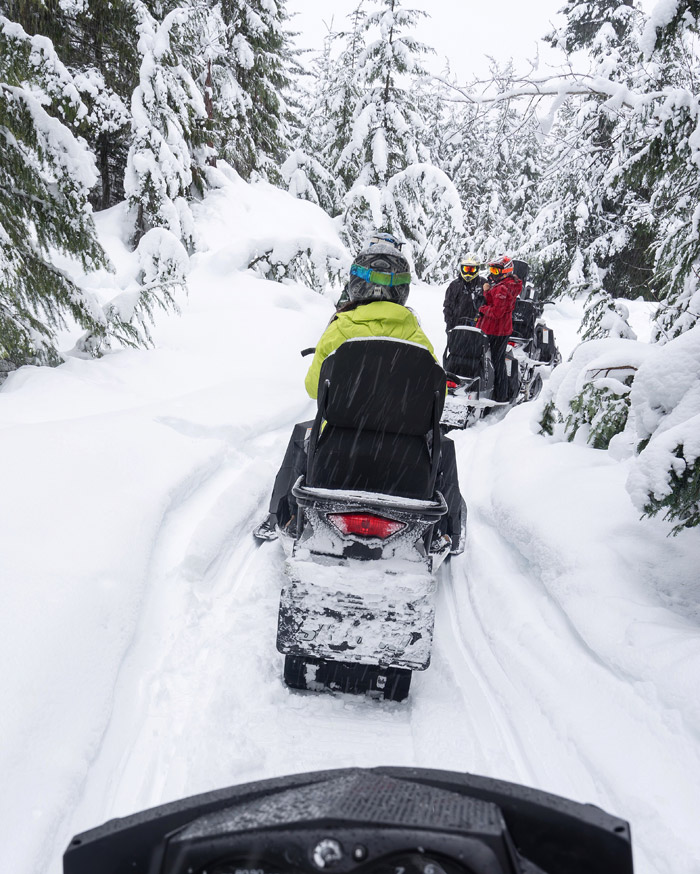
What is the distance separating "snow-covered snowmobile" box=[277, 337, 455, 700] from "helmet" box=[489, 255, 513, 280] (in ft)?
19.6

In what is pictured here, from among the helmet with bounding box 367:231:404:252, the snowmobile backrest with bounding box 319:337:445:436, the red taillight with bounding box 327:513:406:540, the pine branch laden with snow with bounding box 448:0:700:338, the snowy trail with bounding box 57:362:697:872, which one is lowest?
the snowy trail with bounding box 57:362:697:872

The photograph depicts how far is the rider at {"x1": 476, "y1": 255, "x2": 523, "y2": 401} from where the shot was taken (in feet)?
26.6

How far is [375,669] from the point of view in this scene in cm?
274

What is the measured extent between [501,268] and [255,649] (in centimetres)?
675

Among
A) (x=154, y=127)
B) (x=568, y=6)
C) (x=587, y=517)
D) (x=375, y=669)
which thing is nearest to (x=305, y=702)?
(x=375, y=669)

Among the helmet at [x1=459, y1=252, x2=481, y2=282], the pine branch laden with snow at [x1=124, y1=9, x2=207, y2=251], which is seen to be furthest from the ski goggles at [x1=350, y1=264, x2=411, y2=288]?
the pine branch laden with snow at [x1=124, y1=9, x2=207, y2=251]

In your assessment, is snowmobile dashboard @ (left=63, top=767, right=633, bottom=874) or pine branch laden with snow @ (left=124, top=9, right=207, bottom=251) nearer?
snowmobile dashboard @ (left=63, top=767, right=633, bottom=874)

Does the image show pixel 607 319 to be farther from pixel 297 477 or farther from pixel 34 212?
pixel 34 212

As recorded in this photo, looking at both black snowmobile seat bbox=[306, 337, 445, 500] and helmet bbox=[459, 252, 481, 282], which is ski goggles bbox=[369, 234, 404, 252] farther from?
helmet bbox=[459, 252, 481, 282]

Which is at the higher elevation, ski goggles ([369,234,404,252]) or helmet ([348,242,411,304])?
ski goggles ([369,234,404,252])

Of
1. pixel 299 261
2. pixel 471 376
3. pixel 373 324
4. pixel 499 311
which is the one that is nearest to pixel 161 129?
pixel 299 261

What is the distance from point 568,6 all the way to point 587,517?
20108mm

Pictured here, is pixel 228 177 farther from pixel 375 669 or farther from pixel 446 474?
pixel 375 669

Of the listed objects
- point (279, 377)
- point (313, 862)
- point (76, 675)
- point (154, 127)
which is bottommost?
point (279, 377)
